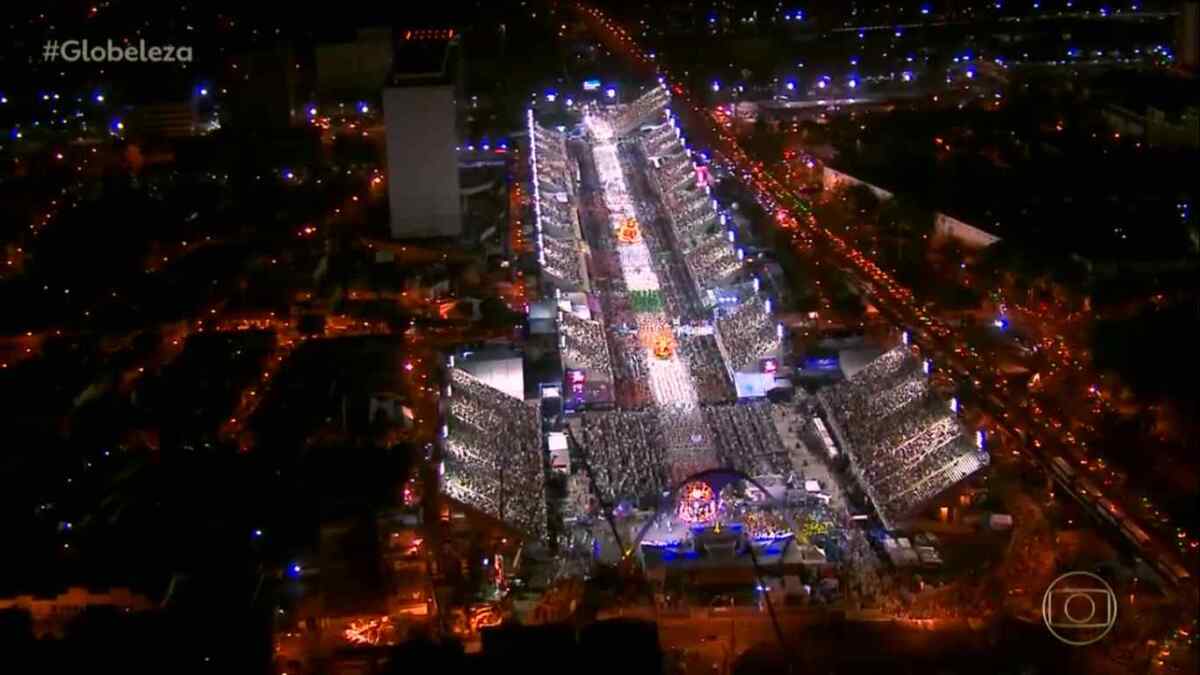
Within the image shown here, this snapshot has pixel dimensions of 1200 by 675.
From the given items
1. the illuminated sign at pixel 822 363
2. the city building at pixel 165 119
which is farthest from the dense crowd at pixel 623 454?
the city building at pixel 165 119

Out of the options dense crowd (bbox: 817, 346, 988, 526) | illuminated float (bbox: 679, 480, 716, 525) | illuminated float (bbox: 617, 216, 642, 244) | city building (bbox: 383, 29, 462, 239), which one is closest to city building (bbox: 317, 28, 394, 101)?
city building (bbox: 383, 29, 462, 239)

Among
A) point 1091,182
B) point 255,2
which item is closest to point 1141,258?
point 1091,182

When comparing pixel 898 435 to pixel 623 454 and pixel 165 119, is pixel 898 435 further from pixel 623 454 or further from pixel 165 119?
pixel 165 119

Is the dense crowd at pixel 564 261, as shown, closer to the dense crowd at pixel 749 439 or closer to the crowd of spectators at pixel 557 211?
the crowd of spectators at pixel 557 211

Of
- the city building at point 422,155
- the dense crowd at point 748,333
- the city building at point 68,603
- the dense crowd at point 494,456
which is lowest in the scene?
the city building at point 68,603

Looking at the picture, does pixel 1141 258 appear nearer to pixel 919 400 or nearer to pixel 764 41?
pixel 919 400

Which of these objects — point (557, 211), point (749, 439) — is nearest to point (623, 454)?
point (749, 439)
